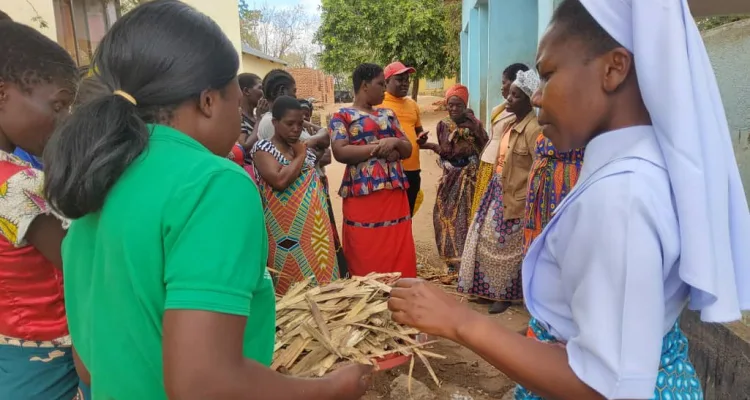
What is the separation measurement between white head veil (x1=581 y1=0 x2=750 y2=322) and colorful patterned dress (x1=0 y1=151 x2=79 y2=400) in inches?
60.9

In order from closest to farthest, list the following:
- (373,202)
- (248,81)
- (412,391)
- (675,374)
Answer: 1. (675,374)
2. (412,391)
3. (373,202)
4. (248,81)

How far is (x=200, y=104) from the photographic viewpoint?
1.11m

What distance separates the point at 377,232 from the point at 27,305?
339cm

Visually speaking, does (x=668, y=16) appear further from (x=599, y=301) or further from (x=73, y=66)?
(x=73, y=66)

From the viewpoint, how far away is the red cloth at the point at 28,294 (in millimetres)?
1535

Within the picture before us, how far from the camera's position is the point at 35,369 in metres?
1.64

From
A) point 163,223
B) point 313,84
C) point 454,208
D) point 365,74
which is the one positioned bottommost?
point 454,208

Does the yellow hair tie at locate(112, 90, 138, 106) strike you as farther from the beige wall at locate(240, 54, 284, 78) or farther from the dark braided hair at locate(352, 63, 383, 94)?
the beige wall at locate(240, 54, 284, 78)

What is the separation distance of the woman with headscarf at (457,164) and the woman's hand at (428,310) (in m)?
4.55

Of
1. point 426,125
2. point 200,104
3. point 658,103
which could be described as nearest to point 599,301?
point 658,103

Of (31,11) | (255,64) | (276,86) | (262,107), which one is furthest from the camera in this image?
(255,64)

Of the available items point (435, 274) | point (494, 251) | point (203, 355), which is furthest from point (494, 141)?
point (203, 355)

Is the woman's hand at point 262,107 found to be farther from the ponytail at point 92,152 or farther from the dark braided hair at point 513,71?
the ponytail at point 92,152

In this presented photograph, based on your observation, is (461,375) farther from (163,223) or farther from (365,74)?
(163,223)
